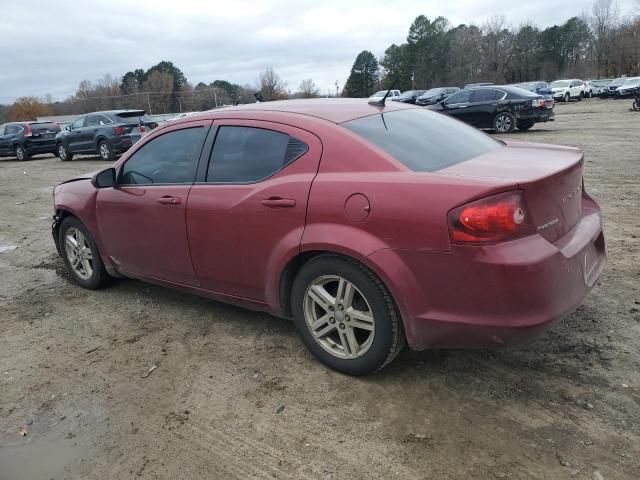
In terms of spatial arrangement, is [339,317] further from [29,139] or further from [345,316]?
[29,139]

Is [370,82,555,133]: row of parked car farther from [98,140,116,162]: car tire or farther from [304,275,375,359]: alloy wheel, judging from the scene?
[304,275,375,359]: alloy wheel

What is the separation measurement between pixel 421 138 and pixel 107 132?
629 inches

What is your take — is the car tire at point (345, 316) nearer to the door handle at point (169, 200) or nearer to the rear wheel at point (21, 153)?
the door handle at point (169, 200)

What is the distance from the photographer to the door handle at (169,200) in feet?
12.4

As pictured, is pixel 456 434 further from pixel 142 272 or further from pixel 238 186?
pixel 142 272

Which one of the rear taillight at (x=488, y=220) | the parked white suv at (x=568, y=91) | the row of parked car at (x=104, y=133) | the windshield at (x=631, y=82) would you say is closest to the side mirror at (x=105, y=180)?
the rear taillight at (x=488, y=220)

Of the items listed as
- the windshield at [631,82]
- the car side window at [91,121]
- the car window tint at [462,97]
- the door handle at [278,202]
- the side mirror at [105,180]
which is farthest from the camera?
the windshield at [631,82]

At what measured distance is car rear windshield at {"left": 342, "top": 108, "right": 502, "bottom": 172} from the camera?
3037 mm

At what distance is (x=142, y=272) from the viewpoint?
4.26 metres

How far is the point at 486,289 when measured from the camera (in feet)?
8.31

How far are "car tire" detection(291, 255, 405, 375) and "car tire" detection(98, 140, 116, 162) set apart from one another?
624 inches

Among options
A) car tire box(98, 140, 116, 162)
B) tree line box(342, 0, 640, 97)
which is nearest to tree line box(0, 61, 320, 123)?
tree line box(342, 0, 640, 97)

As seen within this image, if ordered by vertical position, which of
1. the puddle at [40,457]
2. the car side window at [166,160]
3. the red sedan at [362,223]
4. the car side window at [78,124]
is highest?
the car side window at [78,124]

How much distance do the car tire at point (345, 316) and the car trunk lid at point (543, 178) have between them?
759 millimetres
